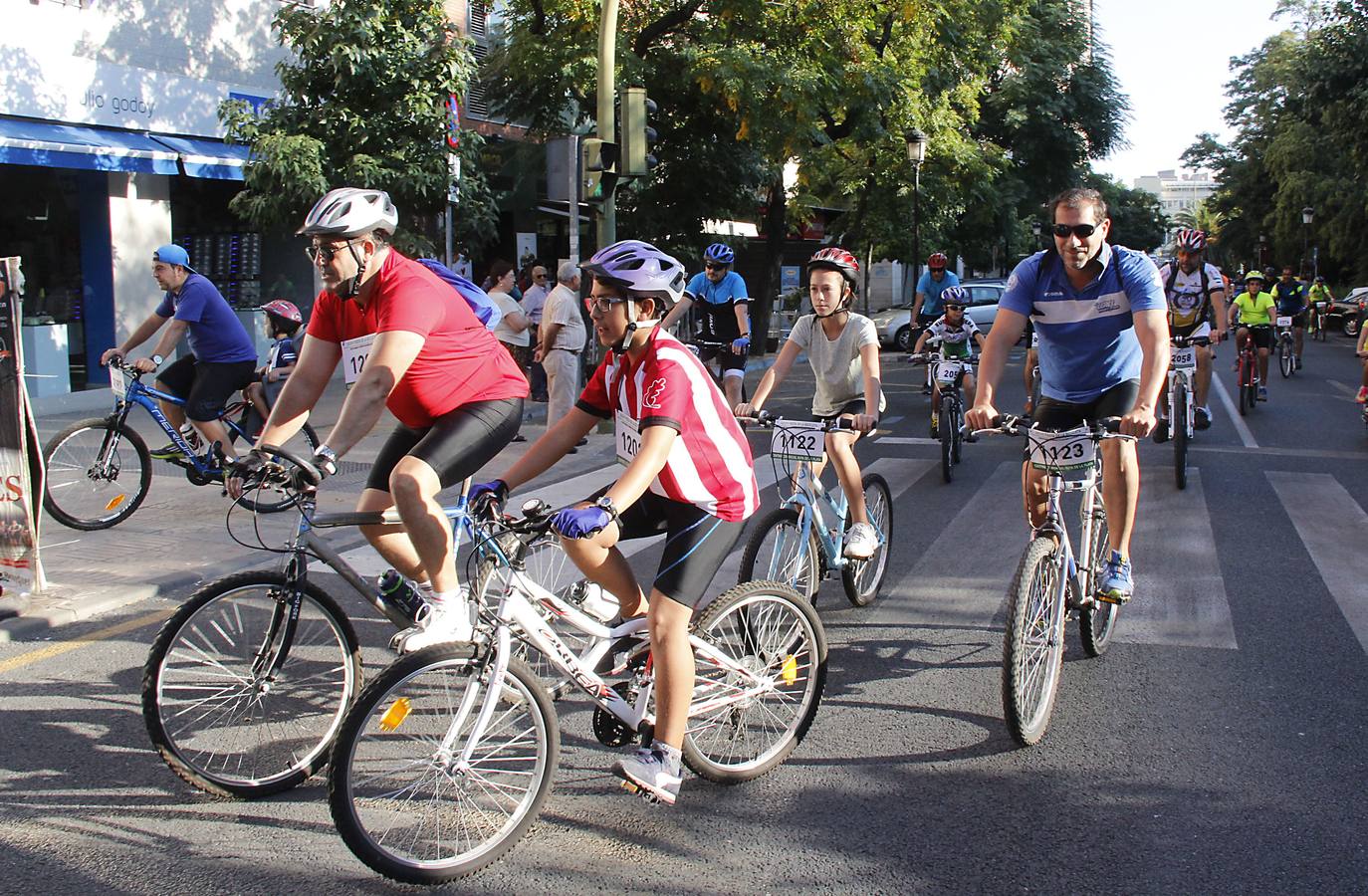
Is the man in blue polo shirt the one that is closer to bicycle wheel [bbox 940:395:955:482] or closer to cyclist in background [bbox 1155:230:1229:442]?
bicycle wheel [bbox 940:395:955:482]

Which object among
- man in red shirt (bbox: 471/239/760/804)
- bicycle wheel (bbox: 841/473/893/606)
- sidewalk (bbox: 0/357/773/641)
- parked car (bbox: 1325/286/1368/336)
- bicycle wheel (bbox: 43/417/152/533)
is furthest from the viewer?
parked car (bbox: 1325/286/1368/336)

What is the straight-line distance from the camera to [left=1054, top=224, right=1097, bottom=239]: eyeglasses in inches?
191

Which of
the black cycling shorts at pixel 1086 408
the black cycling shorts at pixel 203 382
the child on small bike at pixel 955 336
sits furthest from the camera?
the child on small bike at pixel 955 336

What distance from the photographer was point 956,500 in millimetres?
9094

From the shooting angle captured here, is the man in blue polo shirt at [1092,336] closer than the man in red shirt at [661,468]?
No

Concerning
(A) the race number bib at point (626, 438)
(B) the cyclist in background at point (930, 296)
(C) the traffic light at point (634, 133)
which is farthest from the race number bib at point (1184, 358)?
(A) the race number bib at point (626, 438)

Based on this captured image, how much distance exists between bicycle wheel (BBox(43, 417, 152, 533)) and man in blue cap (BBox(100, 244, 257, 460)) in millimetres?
226

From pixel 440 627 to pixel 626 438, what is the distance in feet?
2.83

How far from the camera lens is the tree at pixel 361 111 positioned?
12.1 meters

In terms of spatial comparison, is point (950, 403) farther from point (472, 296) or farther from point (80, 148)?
point (80, 148)

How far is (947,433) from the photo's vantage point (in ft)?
32.0

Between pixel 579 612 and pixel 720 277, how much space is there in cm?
873

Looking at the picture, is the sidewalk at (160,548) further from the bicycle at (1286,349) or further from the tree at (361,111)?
the bicycle at (1286,349)

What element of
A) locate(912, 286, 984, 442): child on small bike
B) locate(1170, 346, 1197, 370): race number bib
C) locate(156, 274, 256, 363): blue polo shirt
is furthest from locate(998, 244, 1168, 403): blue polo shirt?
locate(912, 286, 984, 442): child on small bike
